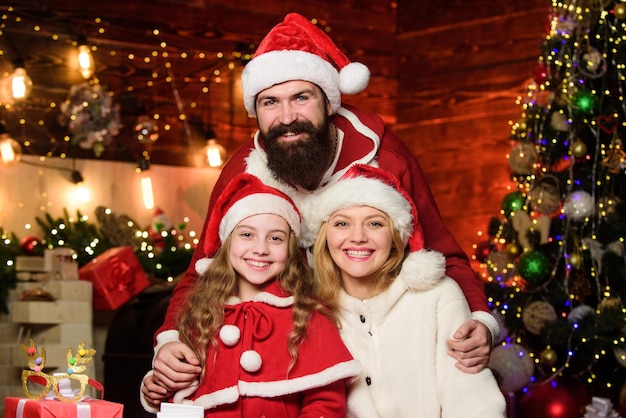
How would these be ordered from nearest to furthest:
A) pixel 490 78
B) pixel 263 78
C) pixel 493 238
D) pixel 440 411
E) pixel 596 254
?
pixel 440 411, pixel 263 78, pixel 596 254, pixel 493 238, pixel 490 78

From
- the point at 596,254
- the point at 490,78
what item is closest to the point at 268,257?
the point at 596,254

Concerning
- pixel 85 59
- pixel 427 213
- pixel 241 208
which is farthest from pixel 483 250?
pixel 241 208

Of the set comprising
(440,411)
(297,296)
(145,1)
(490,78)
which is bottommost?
(440,411)

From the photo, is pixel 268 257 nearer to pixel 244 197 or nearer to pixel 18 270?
pixel 244 197

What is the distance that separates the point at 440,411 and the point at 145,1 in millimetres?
3244

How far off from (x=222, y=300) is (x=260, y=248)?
172 mm

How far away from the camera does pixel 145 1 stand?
17.1 feet

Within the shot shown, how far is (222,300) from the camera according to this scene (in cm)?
271

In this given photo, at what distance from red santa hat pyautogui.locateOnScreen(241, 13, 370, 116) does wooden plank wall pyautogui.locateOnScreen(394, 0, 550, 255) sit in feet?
8.50

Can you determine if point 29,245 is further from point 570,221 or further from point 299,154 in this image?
point 570,221

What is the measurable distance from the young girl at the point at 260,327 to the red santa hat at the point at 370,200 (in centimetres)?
7

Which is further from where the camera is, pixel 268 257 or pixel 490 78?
pixel 490 78

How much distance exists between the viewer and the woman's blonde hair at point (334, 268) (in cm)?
276

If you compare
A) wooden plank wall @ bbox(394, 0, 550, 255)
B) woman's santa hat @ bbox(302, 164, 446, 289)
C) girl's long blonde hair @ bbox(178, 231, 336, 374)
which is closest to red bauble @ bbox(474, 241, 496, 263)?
wooden plank wall @ bbox(394, 0, 550, 255)
